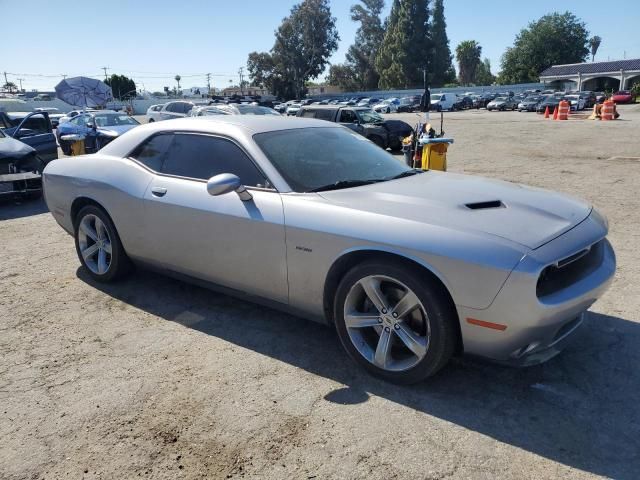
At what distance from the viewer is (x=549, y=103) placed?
38188mm

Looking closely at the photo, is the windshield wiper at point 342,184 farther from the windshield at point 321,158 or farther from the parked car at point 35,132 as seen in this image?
the parked car at point 35,132

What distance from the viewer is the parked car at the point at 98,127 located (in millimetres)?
14445

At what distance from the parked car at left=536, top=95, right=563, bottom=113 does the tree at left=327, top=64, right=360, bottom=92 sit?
178 feet

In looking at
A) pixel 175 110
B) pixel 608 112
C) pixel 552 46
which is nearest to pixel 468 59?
pixel 552 46

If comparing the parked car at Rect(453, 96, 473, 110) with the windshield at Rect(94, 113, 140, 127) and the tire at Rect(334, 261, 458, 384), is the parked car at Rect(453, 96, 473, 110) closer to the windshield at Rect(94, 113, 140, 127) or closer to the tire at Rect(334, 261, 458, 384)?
the windshield at Rect(94, 113, 140, 127)

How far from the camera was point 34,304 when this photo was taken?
4.31 m

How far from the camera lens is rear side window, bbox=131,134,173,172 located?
411cm

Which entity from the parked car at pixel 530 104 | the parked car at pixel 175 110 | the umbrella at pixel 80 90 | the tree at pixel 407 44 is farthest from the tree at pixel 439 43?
the umbrella at pixel 80 90

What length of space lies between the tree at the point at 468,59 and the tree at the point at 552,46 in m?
30.3

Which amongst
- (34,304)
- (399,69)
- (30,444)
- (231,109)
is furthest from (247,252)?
(399,69)

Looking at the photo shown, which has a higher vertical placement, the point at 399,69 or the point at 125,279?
the point at 399,69

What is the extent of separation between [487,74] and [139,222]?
453 feet

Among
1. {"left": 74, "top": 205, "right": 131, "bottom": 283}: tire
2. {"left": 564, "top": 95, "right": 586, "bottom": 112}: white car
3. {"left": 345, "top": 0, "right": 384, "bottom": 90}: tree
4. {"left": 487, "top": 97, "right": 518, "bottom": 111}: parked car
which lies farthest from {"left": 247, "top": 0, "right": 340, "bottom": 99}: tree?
{"left": 74, "top": 205, "right": 131, "bottom": 283}: tire

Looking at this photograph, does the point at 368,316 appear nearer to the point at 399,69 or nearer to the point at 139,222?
the point at 139,222
